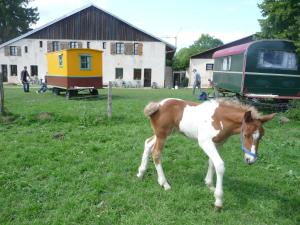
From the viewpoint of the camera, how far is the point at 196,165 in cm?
623

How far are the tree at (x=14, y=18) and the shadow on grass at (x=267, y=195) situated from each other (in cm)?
Result: 5668

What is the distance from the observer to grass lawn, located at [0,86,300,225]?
167 inches

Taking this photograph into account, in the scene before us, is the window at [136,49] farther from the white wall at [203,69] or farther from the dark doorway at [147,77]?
the white wall at [203,69]

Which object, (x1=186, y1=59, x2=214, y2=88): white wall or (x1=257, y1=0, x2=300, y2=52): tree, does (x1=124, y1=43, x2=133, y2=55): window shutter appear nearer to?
(x1=186, y1=59, x2=214, y2=88): white wall

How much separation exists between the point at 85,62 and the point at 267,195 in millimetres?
16764

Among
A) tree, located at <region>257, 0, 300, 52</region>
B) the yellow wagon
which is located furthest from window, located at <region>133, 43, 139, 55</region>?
tree, located at <region>257, 0, 300, 52</region>

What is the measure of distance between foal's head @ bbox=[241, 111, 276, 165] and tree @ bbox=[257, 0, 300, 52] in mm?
9750

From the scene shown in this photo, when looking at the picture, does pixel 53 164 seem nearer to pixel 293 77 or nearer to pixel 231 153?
pixel 231 153

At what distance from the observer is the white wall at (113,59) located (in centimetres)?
3756

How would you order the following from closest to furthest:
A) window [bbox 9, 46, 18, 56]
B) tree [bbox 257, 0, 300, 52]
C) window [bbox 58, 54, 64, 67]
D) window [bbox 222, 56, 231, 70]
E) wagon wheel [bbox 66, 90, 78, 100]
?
tree [bbox 257, 0, 300, 52] < window [bbox 222, 56, 231, 70] < wagon wheel [bbox 66, 90, 78, 100] < window [bbox 58, 54, 64, 67] < window [bbox 9, 46, 18, 56]

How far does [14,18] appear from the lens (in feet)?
181

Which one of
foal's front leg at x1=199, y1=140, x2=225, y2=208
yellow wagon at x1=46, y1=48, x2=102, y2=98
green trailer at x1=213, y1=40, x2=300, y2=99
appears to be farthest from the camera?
yellow wagon at x1=46, y1=48, x2=102, y2=98

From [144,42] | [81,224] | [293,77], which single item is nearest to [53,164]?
[81,224]

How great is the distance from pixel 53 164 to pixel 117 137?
242cm
